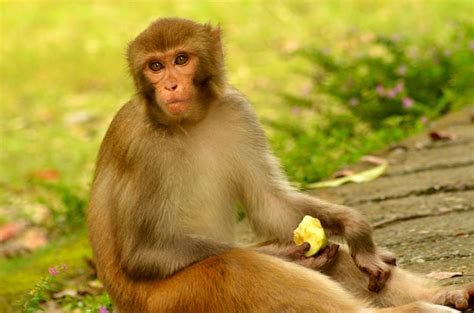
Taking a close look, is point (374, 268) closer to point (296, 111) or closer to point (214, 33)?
point (214, 33)

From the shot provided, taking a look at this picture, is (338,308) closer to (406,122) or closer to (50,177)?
(406,122)

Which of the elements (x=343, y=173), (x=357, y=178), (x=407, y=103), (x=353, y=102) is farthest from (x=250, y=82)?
(x=357, y=178)

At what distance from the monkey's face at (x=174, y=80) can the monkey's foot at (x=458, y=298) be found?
4.11ft

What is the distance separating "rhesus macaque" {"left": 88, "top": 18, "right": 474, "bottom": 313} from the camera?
4047 mm

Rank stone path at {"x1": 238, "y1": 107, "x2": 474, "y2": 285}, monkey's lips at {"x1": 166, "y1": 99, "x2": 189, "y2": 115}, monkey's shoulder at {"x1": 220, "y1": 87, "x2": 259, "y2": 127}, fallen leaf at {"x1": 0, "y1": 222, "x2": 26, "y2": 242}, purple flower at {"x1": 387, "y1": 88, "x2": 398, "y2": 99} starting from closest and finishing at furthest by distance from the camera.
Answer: monkey's lips at {"x1": 166, "y1": 99, "x2": 189, "y2": 115} < monkey's shoulder at {"x1": 220, "y1": 87, "x2": 259, "y2": 127} < stone path at {"x1": 238, "y1": 107, "x2": 474, "y2": 285} < fallen leaf at {"x1": 0, "y1": 222, "x2": 26, "y2": 242} < purple flower at {"x1": 387, "y1": 88, "x2": 398, "y2": 99}

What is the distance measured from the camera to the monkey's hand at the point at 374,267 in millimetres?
4438

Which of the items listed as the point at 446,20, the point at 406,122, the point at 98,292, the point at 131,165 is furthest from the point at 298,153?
the point at 446,20

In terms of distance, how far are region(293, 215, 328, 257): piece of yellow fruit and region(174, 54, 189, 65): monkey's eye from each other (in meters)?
0.87

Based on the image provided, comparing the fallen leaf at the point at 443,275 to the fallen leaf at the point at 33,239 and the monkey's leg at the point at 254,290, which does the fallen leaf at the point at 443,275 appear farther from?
the fallen leaf at the point at 33,239

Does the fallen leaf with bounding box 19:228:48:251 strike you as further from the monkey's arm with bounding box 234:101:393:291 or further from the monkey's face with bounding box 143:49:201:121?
the monkey's face with bounding box 143:49:201:121

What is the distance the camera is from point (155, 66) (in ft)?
14.6

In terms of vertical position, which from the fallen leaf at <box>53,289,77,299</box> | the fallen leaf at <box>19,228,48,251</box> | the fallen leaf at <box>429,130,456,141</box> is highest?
the fallen leaf at <box>429,130,456,141</box>

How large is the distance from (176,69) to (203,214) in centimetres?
61

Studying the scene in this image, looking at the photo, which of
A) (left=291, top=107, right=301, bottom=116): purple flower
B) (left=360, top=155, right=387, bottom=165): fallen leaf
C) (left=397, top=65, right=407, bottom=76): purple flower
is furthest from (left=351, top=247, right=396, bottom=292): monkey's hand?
(left=291, top=107, right=301, bottom=116): purple flower
